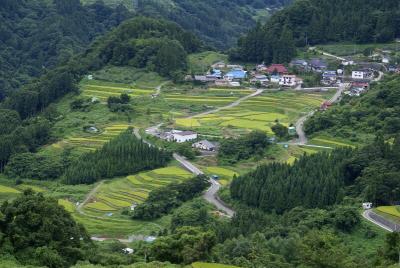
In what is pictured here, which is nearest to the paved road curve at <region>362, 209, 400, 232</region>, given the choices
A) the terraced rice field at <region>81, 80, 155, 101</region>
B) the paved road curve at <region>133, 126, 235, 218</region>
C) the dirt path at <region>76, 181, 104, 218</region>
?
the paved road curve at <region>133, 126, 235, 218</region>

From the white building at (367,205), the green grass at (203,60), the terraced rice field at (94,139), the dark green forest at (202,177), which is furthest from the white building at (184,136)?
the white building at (367,205)

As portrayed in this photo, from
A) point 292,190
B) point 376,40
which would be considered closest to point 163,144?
point 292,190

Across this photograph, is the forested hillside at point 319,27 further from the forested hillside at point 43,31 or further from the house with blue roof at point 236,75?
the forested hillside at point 43,31

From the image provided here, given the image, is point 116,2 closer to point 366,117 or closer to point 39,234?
point 366,117

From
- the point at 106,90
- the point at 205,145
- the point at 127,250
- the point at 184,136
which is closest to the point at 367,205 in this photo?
the point at 127,250

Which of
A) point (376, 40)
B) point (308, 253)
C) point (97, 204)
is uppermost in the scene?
point (376, 40)

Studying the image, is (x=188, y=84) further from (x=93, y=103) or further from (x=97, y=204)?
(x=97, y=204)
